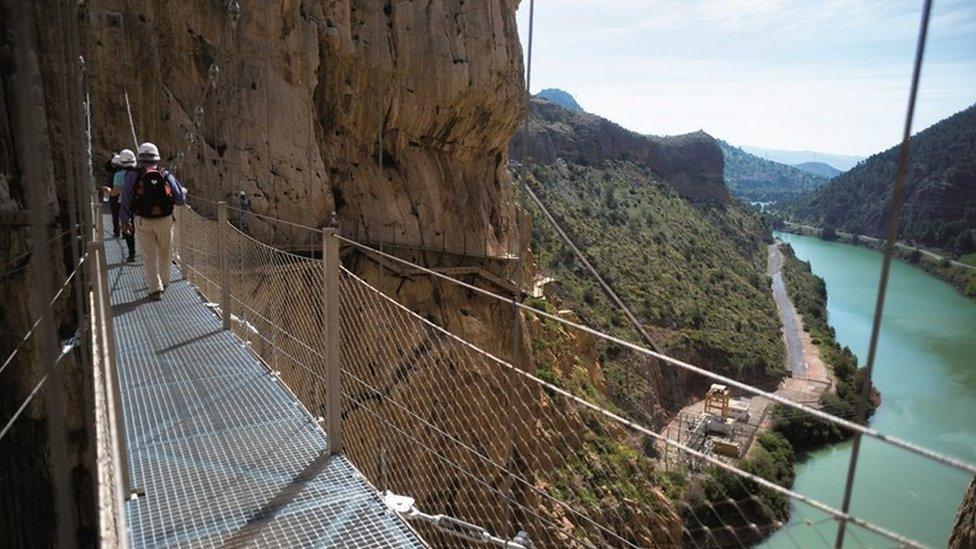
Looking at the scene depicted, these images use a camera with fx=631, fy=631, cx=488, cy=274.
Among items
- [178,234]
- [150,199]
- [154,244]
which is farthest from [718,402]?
[150,199]

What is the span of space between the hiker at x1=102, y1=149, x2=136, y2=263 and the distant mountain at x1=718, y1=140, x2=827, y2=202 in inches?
4915

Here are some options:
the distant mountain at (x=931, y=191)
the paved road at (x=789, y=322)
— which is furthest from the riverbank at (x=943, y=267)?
the paved road at (x=789, y=322)

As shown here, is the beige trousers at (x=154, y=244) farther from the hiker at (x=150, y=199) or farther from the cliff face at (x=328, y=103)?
the cliff face at (x=328, y=103)

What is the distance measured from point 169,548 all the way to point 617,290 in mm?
30060

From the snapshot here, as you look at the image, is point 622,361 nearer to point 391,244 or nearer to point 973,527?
point 391,244

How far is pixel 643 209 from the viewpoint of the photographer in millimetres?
45219

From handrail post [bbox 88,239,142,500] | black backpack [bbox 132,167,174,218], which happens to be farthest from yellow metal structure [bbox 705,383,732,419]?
handrail post [bbox 88,239,142,500]

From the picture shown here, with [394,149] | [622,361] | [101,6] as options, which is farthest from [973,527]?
[622,361]

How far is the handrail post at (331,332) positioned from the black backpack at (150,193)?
97.5 inches

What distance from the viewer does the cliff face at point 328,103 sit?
8.44m

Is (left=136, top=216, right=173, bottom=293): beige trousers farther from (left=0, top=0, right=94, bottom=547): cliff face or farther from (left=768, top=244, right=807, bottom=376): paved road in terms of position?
(left=768, top=244, right=807, bottom=376): paved road

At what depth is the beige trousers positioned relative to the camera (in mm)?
4719

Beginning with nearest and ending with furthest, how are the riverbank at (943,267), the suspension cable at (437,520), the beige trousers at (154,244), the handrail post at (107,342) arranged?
the handrail post at (107,342) < the suspension cable at (437,520) < the beige trousers at (154,244) < the riverbank at (943,267)

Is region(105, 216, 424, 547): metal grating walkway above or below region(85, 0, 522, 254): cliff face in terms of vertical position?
below
